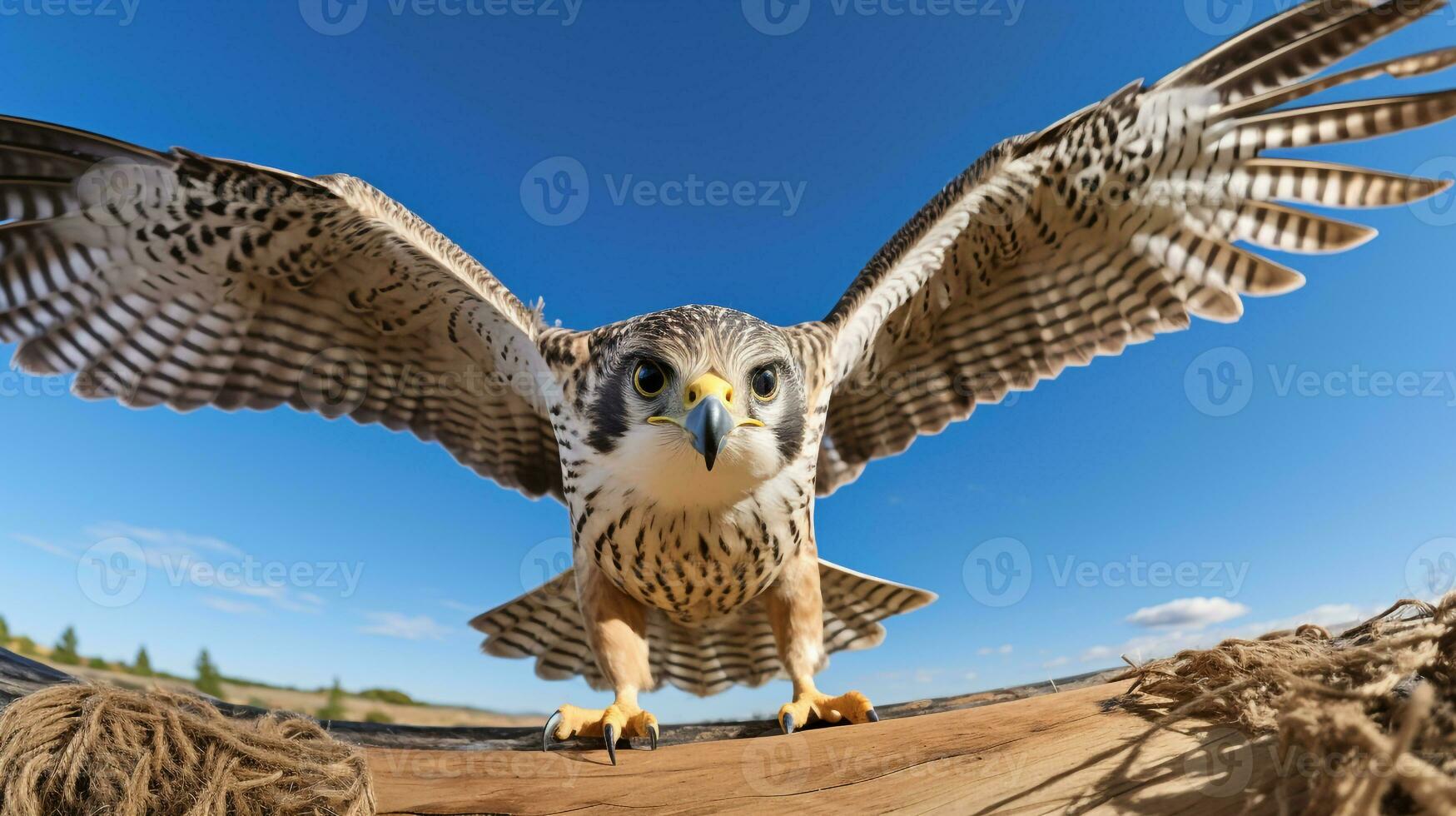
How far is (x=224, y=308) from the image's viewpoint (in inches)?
161

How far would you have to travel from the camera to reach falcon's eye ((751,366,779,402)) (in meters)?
2.79

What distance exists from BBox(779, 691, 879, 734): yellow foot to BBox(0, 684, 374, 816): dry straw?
4.66 feet

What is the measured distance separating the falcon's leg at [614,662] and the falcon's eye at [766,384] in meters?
1.03

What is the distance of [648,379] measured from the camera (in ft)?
8.97

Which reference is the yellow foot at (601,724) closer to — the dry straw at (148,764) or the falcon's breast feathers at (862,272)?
the dry straw at (148,764)

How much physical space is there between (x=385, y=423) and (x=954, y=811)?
12.9 feet

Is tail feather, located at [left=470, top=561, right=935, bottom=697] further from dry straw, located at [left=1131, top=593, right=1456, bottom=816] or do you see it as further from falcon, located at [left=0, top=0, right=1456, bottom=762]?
dry straw, located at [left=1131, top=593, right=1456, bottom=816]

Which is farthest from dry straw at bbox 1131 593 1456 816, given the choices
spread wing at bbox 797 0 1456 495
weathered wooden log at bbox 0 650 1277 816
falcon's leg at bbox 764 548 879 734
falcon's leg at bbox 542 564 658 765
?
spread wing at bbox 797 0 1456 495

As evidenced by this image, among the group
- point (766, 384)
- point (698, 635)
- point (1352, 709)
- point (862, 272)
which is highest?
point (862, 272)

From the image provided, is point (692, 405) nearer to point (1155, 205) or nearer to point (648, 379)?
point (648, 379)

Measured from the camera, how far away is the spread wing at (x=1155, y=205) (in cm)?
340

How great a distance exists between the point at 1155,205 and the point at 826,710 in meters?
3.01

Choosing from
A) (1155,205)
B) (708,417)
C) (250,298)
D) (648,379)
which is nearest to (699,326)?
(648,379)

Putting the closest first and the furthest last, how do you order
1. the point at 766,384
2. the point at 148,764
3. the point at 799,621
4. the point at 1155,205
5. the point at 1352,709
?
the point at 1352,709 < the point at 148,764 < the point at 766,384 < the point at 799,621 < the point at 1155,205
